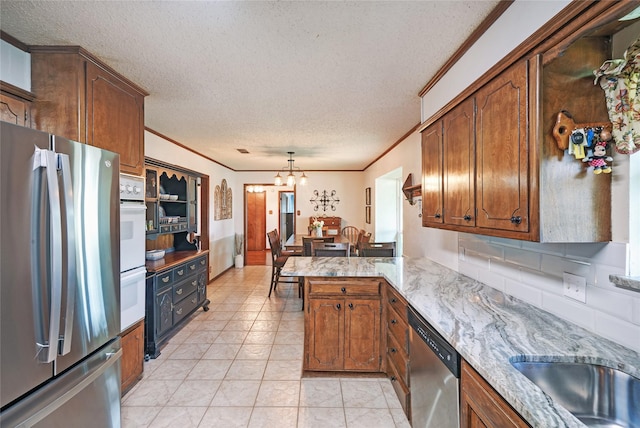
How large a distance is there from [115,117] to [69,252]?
3.93 feet

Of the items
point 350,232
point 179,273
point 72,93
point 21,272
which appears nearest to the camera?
point 21,272

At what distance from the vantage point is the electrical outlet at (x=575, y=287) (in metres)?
1.22

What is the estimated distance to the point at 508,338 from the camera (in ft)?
3.80

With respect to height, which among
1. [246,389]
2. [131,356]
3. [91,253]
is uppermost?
[91,253]

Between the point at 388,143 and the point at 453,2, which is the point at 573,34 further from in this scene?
the point at 388,143

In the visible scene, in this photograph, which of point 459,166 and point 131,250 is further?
point 131,250

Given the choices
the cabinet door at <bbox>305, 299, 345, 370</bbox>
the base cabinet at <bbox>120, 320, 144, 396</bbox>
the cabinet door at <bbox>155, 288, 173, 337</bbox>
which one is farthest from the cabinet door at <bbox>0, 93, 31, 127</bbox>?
→ the cabinet door at <bbox>305, 299, 345, 370</bbox>

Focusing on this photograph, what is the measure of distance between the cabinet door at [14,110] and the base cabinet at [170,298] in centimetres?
157

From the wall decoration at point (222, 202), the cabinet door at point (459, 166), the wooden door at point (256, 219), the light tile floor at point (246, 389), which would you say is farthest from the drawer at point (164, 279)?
the wooden door at point (256, 219)

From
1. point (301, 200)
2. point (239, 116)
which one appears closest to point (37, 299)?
point (239, 116)

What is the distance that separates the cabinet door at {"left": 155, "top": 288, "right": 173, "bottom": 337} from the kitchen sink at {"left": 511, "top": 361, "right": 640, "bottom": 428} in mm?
2982

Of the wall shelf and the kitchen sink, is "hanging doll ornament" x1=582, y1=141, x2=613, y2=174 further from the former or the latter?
the wall shelf

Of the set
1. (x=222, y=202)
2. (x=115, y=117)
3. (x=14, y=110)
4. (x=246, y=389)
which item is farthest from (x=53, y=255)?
(x=222, y=202)

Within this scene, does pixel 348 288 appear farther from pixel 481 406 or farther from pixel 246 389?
pixel 481 406
